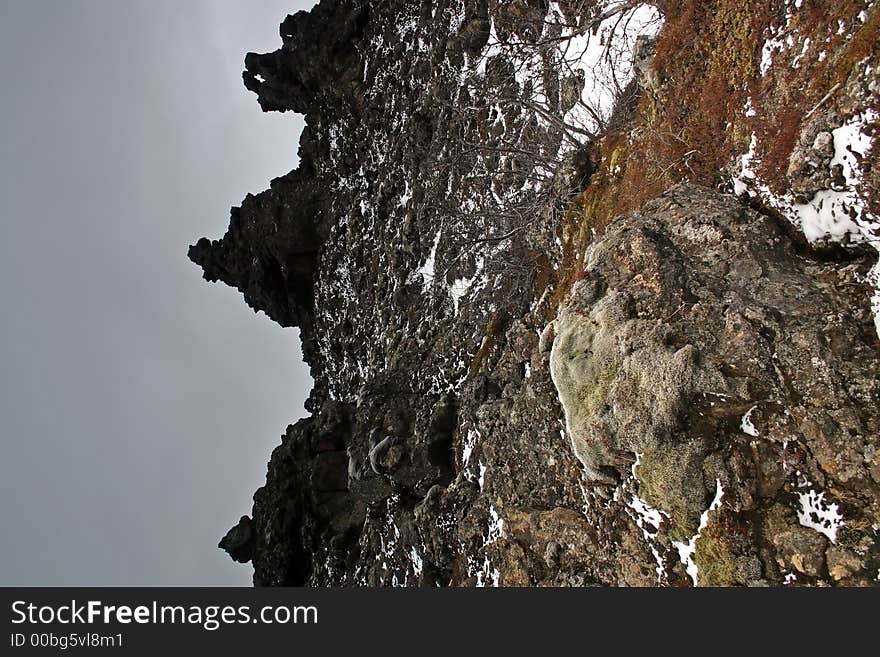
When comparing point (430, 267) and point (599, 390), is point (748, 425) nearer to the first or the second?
point (599, 390)

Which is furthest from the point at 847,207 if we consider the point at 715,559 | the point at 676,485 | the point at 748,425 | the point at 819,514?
the point at 715,559

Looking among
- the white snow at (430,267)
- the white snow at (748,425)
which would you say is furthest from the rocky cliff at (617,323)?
the white snow at (430,267)

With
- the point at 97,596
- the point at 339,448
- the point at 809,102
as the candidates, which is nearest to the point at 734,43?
the point at 809,102

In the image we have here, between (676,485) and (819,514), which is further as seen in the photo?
(676,485)

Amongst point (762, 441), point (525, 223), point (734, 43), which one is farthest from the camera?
point (525, 223)

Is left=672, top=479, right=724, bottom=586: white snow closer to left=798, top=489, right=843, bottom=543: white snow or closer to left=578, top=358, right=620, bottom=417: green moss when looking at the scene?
left=798, top=489, right=843, bottom=543: white snow

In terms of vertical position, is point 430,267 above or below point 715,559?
above

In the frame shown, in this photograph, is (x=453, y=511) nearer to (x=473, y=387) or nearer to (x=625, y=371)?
(x=473, y=387)

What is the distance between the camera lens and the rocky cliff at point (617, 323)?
595 centimetres

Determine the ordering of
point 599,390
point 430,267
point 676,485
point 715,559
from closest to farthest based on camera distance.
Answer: point 715,559, point 676,485, point 599,390, point 430,267

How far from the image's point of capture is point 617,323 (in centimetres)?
736

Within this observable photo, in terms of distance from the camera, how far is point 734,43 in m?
8.44

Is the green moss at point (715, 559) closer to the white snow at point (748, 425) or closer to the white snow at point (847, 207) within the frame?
the white snow at point (748, 425)

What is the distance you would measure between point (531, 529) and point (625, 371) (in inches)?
153
